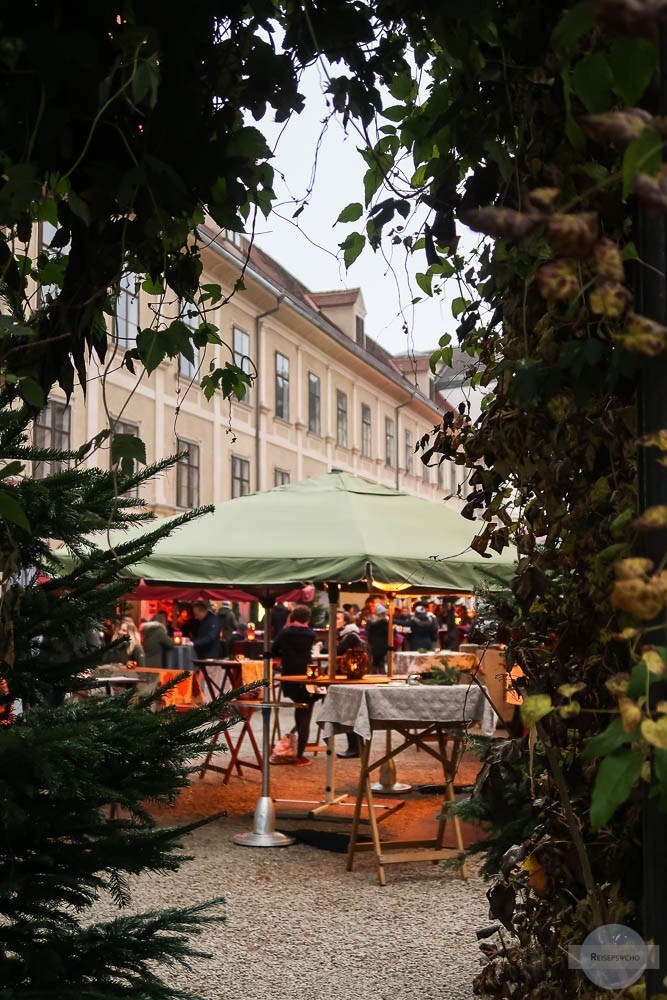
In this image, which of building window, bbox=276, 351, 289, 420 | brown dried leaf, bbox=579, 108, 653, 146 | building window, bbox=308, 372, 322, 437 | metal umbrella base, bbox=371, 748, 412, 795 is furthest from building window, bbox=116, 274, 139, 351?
building window, bbox=308, 372, 322, 437

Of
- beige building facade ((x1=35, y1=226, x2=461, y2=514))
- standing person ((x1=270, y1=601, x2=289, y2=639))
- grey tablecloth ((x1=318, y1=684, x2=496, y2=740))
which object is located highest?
beige building facade ((x1=35, y1=226, x2=461, y2=514))

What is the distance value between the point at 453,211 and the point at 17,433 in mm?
1242

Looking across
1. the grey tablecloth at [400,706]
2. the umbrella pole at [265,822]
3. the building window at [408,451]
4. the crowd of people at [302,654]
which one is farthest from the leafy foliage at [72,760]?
the building window at [408,451]

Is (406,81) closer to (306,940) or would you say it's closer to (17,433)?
(17,433)

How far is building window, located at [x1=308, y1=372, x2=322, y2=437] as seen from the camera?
105 feet

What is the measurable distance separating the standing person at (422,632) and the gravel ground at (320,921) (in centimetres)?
1233

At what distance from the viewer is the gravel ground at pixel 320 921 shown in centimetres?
473

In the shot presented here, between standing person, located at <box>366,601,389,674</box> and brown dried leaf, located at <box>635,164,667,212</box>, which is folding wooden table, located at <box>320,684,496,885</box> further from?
standing person, located at <box>366,601,389,674</box>

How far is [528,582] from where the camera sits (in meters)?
1.93

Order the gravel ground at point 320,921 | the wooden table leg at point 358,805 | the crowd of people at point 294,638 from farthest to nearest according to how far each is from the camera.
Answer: the crowd of people at point 294,638
the wooden table leg at point 358,805
the gravel ground at point 320,921

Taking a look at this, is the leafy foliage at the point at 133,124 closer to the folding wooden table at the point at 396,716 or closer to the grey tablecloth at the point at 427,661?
the folding wooden table at the point at 396,716

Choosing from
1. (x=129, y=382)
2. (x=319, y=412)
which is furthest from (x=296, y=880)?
(x=319, y=412)

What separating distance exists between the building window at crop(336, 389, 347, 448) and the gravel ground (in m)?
26.2

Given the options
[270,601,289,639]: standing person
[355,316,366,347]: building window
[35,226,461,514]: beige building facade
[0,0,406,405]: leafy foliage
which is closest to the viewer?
[0,0,406,405]: leafy foliage
